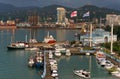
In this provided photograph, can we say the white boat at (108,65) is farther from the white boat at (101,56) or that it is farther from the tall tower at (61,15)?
the tall tower at (61,15)

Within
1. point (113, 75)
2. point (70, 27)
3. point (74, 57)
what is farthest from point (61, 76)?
point (70, 27)

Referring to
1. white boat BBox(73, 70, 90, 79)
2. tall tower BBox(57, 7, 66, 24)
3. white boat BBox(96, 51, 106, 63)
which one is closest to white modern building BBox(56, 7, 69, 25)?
tall tower BBox(57, 7, 66, 24)

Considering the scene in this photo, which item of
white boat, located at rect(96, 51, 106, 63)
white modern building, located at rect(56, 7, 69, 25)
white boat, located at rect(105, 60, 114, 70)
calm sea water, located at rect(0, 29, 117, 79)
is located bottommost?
calm sea water, located at rect(0, 29, 117, 79)

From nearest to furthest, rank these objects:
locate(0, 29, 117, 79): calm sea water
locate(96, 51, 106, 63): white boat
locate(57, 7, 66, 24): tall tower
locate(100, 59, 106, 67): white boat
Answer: locate(0, 29, 117, 79): calm sea water → locate(100, 59, 106, 67): white boat → locate(96, 51, 106, 63): white boat → locate(57, 7, 66, 24): tall tower

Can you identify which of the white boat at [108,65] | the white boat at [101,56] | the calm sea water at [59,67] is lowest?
the calm sea water at [59,67]

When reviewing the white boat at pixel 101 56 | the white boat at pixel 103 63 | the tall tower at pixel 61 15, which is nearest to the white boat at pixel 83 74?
the white boat at pixel 103 63

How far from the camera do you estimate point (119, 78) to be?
45.2 feet

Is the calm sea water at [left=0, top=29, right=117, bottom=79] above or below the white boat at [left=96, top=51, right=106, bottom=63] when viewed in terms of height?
below

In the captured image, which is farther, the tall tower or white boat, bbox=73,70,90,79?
the tall tower

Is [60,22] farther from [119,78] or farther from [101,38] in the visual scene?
[119,78]

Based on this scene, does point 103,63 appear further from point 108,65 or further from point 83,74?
point 83,74

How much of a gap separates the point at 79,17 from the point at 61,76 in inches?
2285

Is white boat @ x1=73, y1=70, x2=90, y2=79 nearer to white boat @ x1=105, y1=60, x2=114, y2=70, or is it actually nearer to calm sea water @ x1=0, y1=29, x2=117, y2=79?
calm sea water @ x1=0, y1=29, x2=117, y2=79

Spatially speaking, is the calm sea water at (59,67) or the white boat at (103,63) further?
the white boat at (103,63)
